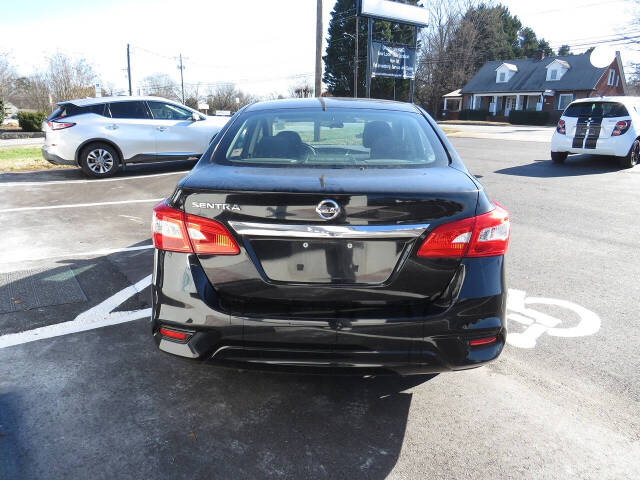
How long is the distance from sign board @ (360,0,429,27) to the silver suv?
17.4 m

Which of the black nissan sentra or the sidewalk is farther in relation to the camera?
the sidewalk

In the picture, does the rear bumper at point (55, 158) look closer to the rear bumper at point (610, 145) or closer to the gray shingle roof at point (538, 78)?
the rear bumper at point (610, 145)

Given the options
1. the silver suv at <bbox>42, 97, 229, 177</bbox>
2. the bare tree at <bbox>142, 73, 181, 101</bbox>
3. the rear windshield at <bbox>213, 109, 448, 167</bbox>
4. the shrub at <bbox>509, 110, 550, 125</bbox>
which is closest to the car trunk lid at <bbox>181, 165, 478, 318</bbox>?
the rear windshield at <bbox>213, 109, 448, 167</bbox>

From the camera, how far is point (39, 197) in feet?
27.7

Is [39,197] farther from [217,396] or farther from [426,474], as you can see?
[426,474]

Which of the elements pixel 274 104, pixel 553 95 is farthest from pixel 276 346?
pixel 553 95

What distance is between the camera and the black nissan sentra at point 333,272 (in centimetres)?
213

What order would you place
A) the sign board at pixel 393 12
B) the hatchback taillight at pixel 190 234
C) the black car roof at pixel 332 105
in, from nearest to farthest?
the hatchback taillight at pixel 190 234
the black car roof at pixel 332 105
the sign board at pixel 393 12

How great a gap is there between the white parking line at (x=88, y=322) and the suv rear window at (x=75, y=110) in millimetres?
7733

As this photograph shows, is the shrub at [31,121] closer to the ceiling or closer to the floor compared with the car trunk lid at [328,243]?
closer to the ceiling

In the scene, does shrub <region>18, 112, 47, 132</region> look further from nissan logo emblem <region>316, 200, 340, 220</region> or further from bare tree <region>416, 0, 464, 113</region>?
bare tree <region>416, 0, 464, 113</region>

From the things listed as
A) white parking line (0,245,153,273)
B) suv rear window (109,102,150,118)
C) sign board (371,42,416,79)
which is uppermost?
sign board (371,42,416,79)

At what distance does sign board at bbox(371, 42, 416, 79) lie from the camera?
83.4ft

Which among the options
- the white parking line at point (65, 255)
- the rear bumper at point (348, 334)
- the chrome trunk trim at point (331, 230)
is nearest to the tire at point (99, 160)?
the white parking line at point (65, 255)
